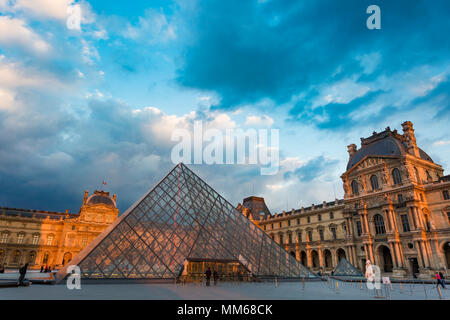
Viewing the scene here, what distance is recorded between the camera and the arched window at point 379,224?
34594 millimetres

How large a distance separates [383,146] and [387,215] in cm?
1011

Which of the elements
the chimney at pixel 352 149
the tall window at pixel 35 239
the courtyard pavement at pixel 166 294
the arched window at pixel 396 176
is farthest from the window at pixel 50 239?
the arched window at pixel 396 176

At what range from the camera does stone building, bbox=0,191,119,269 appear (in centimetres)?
4522

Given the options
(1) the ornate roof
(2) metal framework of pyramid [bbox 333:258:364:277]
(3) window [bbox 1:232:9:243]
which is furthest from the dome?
(1) the ornate roof

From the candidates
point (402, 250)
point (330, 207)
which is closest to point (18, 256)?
point (330, 207)

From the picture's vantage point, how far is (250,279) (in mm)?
16641

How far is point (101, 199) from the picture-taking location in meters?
53.9

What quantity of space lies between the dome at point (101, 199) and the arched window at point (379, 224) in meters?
47.4

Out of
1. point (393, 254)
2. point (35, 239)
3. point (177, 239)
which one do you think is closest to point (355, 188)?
point (393, 254)

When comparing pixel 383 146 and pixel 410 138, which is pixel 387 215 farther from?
pixel 410 138

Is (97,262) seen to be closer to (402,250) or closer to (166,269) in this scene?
(166,269)

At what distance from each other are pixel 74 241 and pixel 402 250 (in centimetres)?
5241

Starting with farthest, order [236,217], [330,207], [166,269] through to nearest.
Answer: [330,207], [236,217], [166,269]

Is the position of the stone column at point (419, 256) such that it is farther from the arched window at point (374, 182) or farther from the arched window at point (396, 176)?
the arched window at point (374, 182)
